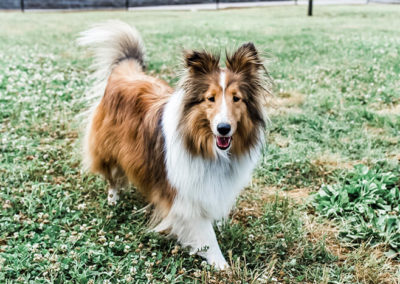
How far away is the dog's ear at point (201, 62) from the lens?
3141 mm

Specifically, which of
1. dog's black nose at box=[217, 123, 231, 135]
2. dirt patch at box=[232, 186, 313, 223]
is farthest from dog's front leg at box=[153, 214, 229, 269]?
dog's black nose at box=[217, 123, 231, 135]

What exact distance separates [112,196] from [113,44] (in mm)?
1639

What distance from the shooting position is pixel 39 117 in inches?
235

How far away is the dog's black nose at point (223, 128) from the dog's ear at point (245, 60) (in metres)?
0.52

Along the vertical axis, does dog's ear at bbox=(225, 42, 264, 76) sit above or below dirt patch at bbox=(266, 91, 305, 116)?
above

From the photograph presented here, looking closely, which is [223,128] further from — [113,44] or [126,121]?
[113,44]

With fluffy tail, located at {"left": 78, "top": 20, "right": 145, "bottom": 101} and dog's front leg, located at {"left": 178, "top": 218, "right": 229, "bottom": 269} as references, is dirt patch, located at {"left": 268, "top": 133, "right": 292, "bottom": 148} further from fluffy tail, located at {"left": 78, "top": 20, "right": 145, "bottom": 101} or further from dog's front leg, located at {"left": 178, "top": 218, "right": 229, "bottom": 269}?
dog's front leg, located at {"left": 178, "top": 218, "right": 229, "bottom": 269}

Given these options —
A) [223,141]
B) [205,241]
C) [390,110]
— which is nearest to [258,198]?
[205,241]

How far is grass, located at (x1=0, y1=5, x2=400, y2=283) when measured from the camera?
321 cm

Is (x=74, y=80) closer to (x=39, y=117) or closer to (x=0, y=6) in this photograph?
(x=39, y=117)

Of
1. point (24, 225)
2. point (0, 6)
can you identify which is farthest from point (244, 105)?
point (0, 6)

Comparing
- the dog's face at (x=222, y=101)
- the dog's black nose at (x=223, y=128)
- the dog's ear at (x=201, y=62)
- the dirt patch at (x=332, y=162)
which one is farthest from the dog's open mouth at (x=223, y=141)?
the dirt patch at (x=332, y=162)

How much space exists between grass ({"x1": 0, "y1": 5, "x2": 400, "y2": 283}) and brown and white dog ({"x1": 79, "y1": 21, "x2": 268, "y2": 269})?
0.26m

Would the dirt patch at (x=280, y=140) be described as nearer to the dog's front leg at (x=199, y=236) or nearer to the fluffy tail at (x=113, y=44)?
the fluffy tail at (x=113, y=44)
